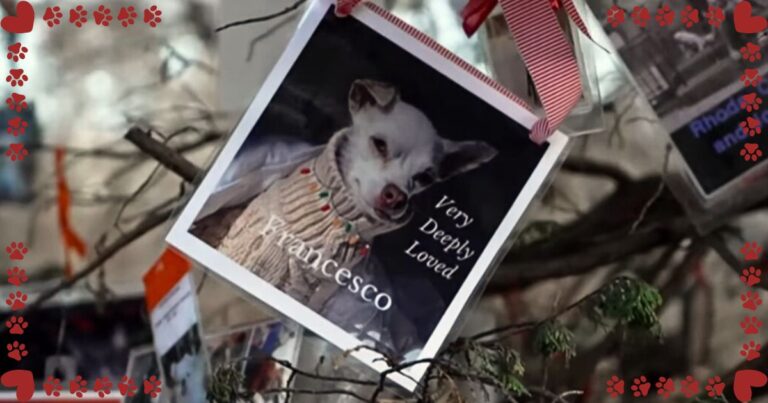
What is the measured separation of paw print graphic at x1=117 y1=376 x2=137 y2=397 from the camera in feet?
2.74

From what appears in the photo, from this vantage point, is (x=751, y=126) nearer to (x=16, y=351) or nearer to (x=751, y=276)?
(x=751, y=276)

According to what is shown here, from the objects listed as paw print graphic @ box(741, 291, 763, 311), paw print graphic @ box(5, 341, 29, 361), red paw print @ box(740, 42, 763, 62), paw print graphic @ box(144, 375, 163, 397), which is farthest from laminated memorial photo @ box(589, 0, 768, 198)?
paw print graphic @ box(5, 341, 29, 361)

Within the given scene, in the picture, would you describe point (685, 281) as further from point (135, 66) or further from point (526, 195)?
point (135, 66)

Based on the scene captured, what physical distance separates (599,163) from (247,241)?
317 millimetres

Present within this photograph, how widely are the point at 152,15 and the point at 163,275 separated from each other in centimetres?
23

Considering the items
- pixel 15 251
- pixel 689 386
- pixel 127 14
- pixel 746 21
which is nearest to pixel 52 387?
pixel 15 251

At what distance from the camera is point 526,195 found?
0.66m

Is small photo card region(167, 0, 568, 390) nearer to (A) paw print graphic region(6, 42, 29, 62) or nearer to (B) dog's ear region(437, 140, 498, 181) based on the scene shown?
(B) dog's ear region(437, 140, 498, 181)

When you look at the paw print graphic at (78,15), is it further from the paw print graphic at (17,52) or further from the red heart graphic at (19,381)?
the red heart graphic at (19,381)

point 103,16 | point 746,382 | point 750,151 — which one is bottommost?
point 746,382

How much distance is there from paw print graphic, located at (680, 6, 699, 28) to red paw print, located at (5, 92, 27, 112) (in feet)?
1.84

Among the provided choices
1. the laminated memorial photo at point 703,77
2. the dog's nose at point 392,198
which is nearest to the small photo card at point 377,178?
the dog's nose at point 392,198

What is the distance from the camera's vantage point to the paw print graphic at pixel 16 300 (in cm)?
86

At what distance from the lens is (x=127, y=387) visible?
0.84 meters
